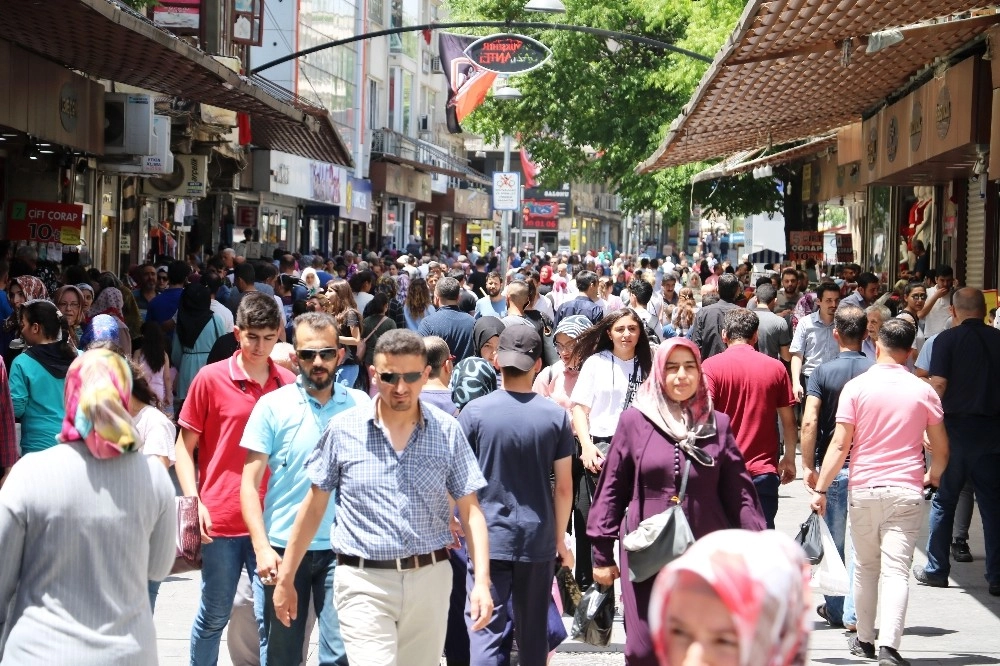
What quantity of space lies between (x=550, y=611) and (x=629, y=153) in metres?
27.0

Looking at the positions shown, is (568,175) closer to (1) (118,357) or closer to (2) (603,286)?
(2) (603,286)

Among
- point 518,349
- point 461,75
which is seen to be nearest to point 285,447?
point 518,349

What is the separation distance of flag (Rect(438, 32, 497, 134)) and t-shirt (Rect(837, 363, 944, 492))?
21.5 meters

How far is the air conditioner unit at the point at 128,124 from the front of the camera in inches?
700

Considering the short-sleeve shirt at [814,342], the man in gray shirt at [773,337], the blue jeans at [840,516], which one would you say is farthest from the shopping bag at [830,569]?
the short-sleeve shirt at [814,342]

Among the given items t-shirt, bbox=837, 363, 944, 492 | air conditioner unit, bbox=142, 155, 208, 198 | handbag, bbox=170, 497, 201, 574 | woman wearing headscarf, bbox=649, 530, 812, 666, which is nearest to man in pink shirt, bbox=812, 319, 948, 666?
t-shirt, bbox=837, 363, 944, 492

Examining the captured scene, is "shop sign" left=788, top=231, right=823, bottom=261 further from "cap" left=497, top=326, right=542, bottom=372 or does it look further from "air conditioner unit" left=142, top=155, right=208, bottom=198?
"cap" left=497, top=326, right=542, bottom=372

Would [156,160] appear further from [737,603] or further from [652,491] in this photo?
[737,603]

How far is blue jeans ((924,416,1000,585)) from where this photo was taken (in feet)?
30.3

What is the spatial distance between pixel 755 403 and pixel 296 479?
9.43ft

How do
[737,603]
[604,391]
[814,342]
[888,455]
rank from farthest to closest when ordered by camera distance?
[814,342] → [604,391] → [888,455] → [737,603]

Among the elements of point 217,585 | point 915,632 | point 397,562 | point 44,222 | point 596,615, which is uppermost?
point 44,222

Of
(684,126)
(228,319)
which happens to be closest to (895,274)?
(684,126)

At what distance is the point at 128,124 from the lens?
17.8 meters
